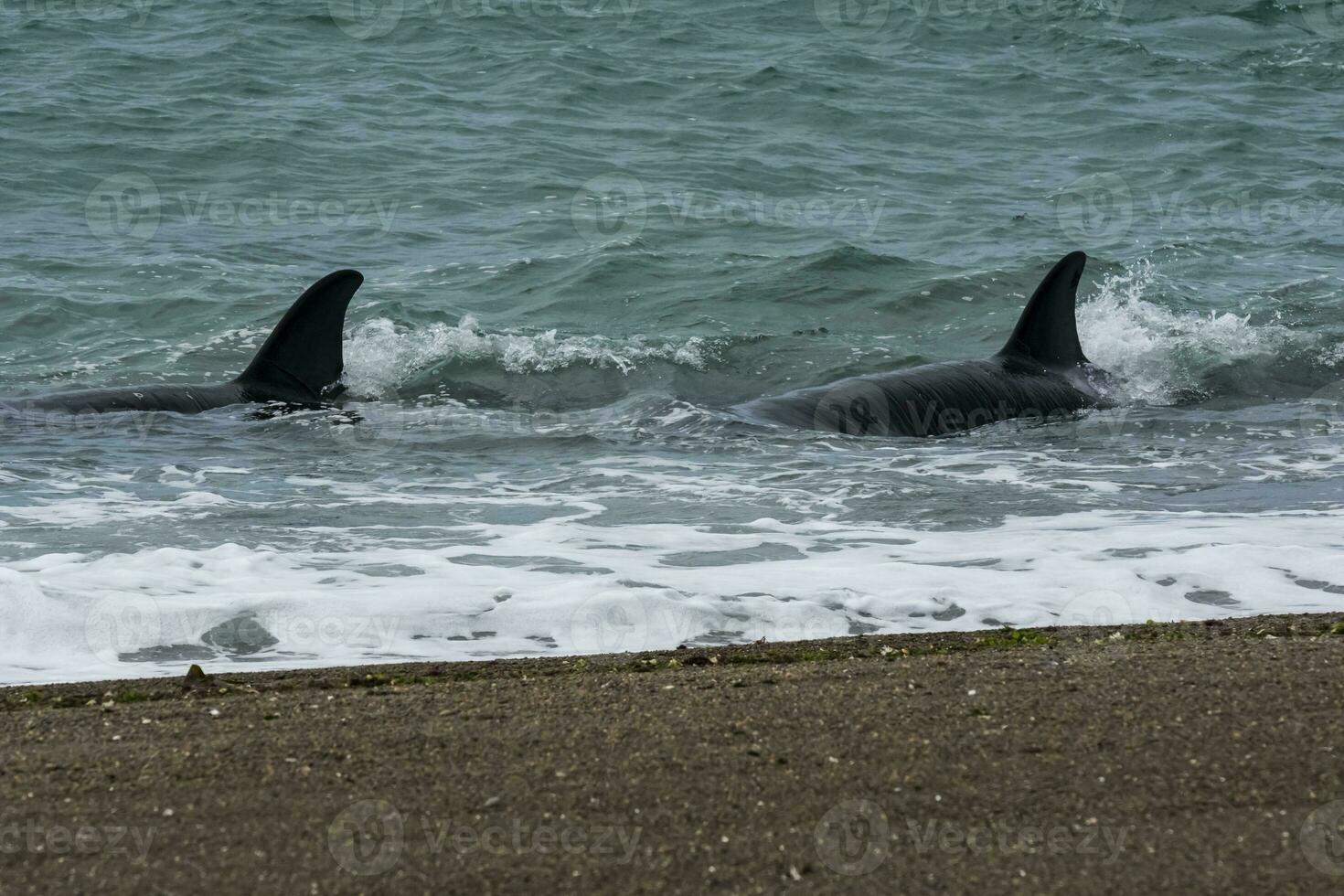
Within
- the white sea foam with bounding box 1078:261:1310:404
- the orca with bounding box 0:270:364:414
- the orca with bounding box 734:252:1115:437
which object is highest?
the orca with bounding box 0:270:364:414

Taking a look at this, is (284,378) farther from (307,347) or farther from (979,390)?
(979,390)

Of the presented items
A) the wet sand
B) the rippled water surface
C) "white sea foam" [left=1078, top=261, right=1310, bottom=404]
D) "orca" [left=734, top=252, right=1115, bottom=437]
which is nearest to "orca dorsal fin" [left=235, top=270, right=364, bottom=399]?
the rippled water surface

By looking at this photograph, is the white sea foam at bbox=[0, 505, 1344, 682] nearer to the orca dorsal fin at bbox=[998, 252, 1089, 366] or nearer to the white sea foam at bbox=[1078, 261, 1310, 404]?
the orca dorsal fin at bbox=[998, 252, 1089, 366]

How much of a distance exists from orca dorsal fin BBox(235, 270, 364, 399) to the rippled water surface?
462mm

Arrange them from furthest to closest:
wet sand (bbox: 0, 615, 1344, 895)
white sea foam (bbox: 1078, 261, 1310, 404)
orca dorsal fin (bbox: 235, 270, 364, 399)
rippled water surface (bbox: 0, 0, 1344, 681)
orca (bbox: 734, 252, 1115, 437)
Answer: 1. white sea foam (bbox: 1078, 261, 1310, 404)
2. orca dorsal fin (bbox: 235, 270, 364, 399)
3. orca (bbox: 734, 252, 1115, 437)
4. rippled water surface (bbox: 0, 0, 1344, 681)
5. wet sand (bbox: 0, 615, 1344, 895)

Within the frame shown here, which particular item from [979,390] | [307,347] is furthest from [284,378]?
[979,390]

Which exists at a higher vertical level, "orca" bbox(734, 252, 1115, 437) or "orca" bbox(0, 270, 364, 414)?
"orca" bbox(0, 270, 364, 414)

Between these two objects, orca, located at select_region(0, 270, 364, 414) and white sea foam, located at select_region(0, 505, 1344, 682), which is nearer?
white sea foam, located at select_region(0, 505, 1344, 682)

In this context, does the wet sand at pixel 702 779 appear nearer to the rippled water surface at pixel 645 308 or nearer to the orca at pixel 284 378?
the rippled water surface at pixel 645 308

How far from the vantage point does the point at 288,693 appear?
4086 millimetres

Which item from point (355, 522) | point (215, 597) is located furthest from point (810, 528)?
point (215, 597)

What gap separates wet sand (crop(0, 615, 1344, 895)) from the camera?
292cm

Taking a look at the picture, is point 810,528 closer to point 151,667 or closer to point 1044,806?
point 151,667

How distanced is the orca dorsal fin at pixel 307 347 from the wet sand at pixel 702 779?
581 cm
